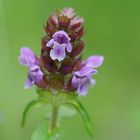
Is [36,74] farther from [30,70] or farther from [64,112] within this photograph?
[64,112]

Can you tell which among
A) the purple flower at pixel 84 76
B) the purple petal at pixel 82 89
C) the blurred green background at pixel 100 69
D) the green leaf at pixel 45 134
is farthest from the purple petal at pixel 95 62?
the blurred green background at pixel 100 69

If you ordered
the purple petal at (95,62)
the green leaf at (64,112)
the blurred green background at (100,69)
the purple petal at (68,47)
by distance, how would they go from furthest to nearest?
the blurred green background at (100,69), the green leaf at (64,112), the purple petal at (95,62), the purple petal at (68,47)

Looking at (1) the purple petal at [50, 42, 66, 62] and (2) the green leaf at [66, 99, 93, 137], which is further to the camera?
(2) the green leaf at [66, 99, 93, 137]

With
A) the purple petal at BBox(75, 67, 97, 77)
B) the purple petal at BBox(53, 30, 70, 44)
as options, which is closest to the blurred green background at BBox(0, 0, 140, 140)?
the purple petal at BBox(75, 67, 97, 77)

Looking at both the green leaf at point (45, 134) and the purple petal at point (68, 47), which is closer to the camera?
the purple petal at point (68, 47)

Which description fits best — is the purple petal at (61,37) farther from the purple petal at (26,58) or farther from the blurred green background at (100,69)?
the blurred green background at (100,69)

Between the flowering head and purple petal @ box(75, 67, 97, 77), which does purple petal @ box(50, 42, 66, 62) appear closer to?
the flowering head
